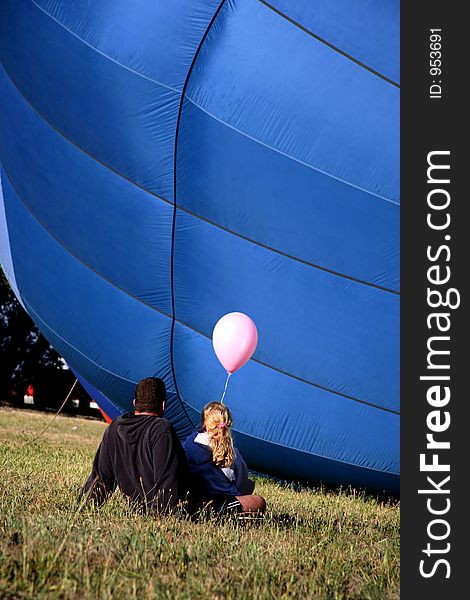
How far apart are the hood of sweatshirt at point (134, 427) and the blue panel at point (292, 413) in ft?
7.77

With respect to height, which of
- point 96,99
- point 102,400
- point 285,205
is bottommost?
point 102,400

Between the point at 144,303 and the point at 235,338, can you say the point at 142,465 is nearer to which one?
the point at 235,338

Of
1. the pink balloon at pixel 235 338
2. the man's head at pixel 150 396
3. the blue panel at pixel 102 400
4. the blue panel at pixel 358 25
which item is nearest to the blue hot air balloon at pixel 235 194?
the blue panel at pixel 358 25

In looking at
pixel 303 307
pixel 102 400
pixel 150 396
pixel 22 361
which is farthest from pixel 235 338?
pixel 22 361

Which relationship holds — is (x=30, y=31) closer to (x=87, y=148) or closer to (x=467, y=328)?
(x=87, y=148)

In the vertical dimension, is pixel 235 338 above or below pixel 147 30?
below

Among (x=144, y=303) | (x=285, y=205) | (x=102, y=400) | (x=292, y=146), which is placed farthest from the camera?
(x=102, y=400)

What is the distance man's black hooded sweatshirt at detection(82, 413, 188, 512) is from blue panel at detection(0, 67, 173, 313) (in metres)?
2.34

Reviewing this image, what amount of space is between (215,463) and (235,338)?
1423 mm

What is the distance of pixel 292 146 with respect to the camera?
20.2 feet

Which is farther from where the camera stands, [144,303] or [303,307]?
[144,303]

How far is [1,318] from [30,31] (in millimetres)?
19849

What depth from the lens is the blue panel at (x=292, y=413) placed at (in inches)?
266

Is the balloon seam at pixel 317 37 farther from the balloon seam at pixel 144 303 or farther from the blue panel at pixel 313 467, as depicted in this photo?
the blue panel at pixel 313 467
